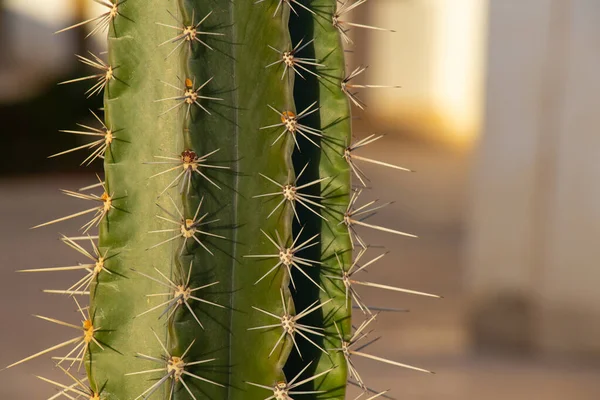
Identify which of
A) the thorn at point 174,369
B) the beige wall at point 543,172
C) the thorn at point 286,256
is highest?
the thorn at point 286,256

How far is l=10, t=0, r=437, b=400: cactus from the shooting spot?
→ 4.71 feet

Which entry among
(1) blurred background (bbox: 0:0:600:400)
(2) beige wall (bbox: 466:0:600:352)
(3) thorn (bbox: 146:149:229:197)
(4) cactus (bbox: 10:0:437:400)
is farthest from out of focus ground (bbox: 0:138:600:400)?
(3) thorn (bbox: 146:149:229:197)

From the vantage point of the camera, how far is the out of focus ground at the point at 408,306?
4.30 meters

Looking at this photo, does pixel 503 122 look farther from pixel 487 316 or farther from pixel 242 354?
pixel 242 354

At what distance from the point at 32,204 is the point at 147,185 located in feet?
26.8

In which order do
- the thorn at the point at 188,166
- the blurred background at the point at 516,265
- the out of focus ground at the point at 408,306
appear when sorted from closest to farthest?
the thorn at the point at 188,166 < the out of focus ground at the point at 408,306 < the blurred background at the point at 516,265

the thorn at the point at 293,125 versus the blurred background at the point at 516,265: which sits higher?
the thorn at the point at 293,125

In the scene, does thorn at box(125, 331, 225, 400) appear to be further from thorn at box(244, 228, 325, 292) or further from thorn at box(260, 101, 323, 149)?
thorn at box(260, 101, 323, 149)

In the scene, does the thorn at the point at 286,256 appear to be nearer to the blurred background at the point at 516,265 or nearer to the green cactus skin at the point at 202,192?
the green cactus skin at the point at 202,192

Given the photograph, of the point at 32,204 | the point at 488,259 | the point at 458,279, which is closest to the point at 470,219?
the point at 488,259

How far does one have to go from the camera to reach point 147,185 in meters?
1.49

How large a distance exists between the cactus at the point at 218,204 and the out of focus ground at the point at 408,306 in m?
2.72

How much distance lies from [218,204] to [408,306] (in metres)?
4.41

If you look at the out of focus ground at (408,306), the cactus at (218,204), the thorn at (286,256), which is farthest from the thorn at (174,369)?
the out of focus ground at (408,306)
